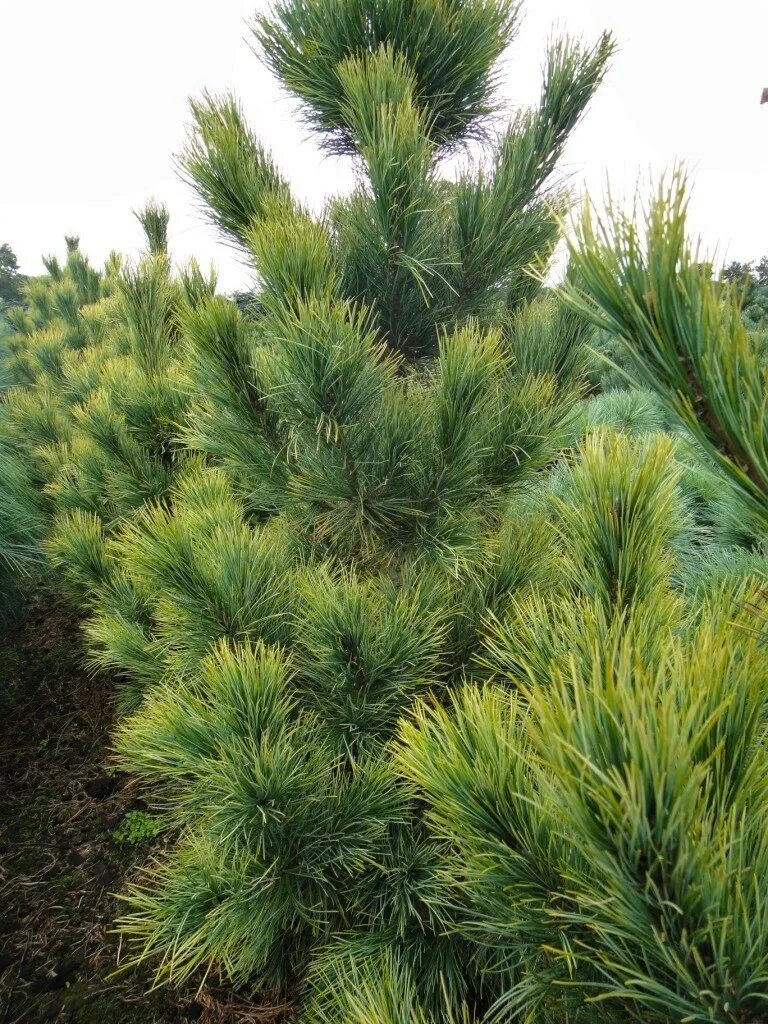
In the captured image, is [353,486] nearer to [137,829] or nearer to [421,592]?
[421,592]

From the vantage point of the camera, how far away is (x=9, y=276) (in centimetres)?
1284

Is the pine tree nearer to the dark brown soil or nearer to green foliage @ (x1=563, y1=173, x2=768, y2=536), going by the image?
the dark brown soil

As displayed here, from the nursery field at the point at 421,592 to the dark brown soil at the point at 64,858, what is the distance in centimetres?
2

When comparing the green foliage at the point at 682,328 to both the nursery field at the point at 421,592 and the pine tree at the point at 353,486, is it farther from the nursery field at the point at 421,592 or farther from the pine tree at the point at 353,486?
the pine tree at the point at 353,486

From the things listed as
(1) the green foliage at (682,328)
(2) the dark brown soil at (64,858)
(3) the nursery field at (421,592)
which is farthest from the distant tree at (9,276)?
(1) the green foliage at (682,328)

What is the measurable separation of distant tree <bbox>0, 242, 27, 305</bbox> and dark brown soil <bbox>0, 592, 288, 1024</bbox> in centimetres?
1220

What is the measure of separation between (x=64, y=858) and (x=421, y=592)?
6.95ft

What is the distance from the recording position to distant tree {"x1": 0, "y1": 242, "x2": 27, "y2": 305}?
12.6m

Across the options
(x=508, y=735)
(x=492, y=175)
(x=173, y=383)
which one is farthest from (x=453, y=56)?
(x=508, y=735)

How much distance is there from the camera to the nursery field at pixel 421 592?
448 millimetres

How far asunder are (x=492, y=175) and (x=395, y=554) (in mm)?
1088

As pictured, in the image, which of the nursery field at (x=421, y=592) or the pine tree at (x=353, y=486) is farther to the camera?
the pine tree at (x=353, y=486)

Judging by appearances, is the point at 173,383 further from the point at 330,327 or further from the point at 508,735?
the point at 508,735

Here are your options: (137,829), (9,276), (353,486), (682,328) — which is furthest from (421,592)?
(9,276)
